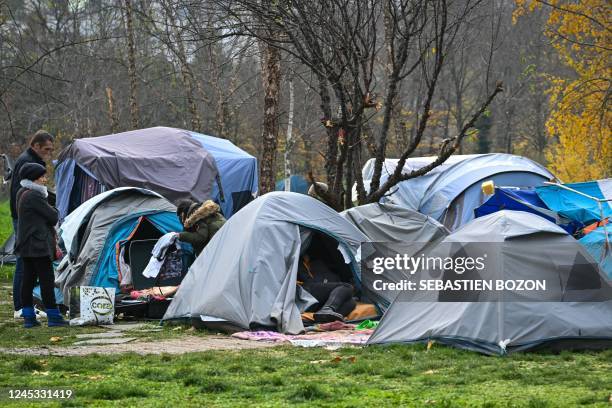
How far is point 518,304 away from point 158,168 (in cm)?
1052

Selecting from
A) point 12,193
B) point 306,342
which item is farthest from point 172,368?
point 12,193

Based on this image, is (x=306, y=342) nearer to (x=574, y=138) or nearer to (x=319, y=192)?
(x=319, y=192)

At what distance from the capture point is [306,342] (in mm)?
8953

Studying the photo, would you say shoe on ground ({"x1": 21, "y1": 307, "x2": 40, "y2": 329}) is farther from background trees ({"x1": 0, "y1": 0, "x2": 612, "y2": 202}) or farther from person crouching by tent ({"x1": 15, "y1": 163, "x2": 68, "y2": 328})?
background trees ({"x1": 0, "y1": 0, "x2": 612, "y2": 202})

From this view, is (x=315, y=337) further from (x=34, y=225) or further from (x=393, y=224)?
(x=34, y=225)

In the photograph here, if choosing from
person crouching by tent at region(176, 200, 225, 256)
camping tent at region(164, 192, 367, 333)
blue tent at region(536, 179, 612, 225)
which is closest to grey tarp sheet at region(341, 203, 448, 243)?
camping tent at region(164, 192, 367, 333)

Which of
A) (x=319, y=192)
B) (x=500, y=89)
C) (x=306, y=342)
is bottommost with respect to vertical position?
(x=306, y=342)

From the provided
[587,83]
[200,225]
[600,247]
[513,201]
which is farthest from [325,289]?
[587,83]

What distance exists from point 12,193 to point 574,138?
12.3 metres

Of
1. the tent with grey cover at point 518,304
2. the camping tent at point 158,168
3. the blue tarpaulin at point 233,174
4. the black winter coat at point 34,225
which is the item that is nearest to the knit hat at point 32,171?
the black winter coat at point 34,225

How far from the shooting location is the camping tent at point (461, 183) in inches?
664

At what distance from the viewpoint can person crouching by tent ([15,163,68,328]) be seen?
34.0ft

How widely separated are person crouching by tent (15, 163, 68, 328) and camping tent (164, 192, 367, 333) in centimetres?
143

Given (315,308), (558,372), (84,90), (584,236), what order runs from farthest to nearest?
(84,90) < (584,236) < (315,308) < (558,372)
